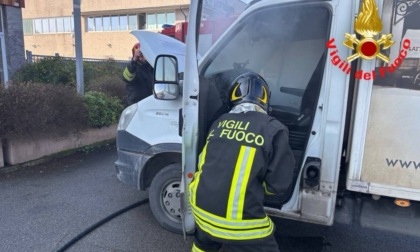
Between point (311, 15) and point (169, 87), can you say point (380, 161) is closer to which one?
point (311, 15)

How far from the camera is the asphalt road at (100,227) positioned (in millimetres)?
3278

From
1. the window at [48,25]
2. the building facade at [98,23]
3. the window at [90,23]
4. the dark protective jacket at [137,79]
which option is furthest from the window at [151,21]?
the dark protective jacket at [137,79]

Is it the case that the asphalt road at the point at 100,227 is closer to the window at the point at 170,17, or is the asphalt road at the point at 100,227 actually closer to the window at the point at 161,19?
the window at the point at 170,17

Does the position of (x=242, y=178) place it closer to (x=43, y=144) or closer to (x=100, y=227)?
(x=100, y=227)

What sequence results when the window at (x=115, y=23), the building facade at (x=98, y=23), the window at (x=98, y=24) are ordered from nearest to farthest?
the building facade at (x=98, y=23) < the window at (x=115, y=23) < the window at (x=98, y=24)

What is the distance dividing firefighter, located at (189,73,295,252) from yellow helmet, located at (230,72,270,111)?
0.34ft

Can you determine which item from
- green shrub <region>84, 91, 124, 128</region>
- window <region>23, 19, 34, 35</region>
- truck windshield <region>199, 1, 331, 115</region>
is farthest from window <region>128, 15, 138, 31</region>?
truck windshield <region>199, 1, 331, 115</region>

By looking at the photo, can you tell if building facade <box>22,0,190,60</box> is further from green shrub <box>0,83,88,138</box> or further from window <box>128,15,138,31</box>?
green shrub <box>0,83,88,138</box>

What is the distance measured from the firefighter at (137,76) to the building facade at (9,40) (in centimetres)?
576

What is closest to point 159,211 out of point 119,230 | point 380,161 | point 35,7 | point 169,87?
point 119,230

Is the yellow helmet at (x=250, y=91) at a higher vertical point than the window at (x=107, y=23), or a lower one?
lower

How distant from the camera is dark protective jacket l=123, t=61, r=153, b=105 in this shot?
5.06 meters

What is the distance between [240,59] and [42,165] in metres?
3.95

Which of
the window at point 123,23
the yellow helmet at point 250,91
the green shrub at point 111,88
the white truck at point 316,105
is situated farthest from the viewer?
the window at point 123,23
